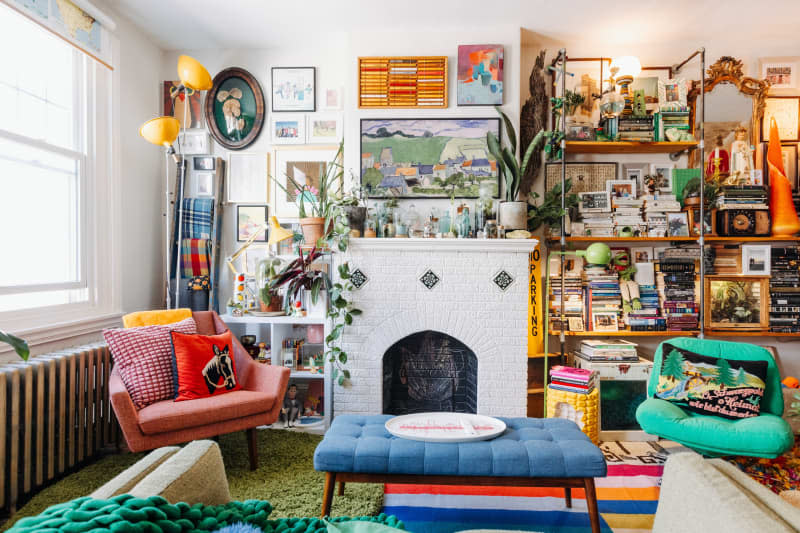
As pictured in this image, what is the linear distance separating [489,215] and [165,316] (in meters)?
2.30

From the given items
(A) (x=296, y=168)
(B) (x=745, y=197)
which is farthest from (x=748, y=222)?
(A) (x=296, y=168)

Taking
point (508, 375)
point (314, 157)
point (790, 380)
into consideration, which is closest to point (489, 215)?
point (508, 375)

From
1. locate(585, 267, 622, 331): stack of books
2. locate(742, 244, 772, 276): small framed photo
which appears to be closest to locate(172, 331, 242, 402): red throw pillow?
locate(585, 267, 622, 331): stack of books

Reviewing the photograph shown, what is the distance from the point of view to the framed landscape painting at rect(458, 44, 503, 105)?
3432 millimetres

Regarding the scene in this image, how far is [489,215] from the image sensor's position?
3.39 meters

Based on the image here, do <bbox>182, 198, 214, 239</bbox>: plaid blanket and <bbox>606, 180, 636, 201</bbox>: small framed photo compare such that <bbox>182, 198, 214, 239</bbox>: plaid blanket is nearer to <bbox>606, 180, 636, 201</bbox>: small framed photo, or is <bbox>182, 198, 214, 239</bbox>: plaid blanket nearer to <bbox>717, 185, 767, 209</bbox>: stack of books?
<bbox>606, 180, 636, 201</bbox>: small framed photo

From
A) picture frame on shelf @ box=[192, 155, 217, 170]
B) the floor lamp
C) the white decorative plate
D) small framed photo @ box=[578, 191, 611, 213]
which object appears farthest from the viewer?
picture frame on shelf @ box=[192, 155, 217, 170]

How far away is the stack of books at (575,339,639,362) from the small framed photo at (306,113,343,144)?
252 centimetres

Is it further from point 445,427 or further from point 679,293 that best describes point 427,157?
point 679,293

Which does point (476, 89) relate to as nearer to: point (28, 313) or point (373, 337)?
point (373, 337)

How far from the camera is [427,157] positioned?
352 centimetres

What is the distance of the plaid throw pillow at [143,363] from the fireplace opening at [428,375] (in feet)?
4.82

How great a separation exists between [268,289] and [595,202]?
2580 millimetres

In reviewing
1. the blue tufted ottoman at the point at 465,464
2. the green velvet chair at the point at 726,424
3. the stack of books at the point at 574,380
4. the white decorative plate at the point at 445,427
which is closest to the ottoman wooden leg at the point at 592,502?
the blue tufted ottoman at the point at 465,464
